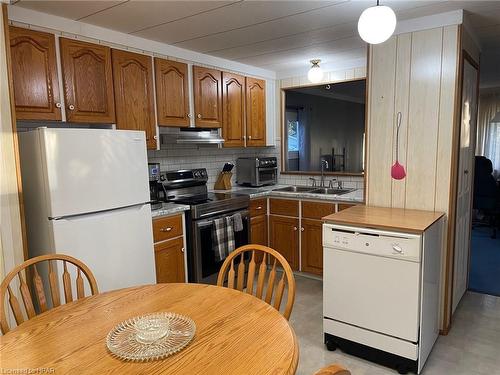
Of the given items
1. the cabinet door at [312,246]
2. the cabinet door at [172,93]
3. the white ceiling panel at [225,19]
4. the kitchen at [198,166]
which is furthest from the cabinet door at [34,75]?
the cabinet door at [312,246]

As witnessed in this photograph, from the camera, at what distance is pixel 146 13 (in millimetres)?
2357

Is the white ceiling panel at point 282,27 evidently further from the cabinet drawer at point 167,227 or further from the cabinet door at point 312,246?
the cabinet door at point 312,246

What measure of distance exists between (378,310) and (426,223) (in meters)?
0.61

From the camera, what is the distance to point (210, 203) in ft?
10.4

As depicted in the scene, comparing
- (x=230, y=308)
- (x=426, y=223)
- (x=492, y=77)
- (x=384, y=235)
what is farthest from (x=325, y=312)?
(x=492, y=77)

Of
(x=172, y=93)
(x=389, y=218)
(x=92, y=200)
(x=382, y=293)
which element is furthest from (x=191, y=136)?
(x=382, y=293)

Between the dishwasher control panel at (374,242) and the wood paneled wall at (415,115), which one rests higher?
the wood paneled wall at (415,115)

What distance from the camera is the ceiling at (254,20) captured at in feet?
7.32

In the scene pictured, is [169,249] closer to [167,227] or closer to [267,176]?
[167,227]

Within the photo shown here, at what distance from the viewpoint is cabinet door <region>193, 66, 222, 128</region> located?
11.0ft

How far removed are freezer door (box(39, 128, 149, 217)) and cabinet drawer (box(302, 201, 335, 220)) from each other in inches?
64.8

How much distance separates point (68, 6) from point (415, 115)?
2.43 metres

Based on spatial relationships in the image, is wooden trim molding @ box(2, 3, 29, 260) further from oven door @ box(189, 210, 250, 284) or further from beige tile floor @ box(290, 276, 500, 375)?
beige tile floor @ box(290, 276, 500, 375)

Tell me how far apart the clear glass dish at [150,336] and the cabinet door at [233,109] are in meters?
2.57
